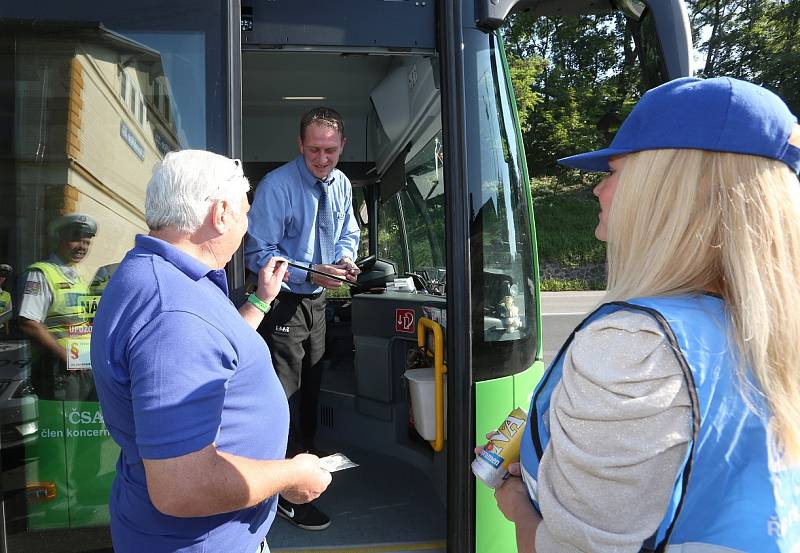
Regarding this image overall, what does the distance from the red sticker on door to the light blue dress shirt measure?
454mm

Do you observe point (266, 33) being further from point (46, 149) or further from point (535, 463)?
point (535, 463)

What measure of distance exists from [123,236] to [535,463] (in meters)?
1.73

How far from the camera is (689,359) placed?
0.92 m

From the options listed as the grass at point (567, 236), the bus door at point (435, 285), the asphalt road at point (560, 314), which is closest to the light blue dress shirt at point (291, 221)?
the bus door at point (435, 285)

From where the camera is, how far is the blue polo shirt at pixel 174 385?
4.25 ft

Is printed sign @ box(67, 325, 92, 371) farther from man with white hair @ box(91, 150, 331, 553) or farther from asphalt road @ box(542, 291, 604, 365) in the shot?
asphalt road @ box(542, 291, 604, 365)

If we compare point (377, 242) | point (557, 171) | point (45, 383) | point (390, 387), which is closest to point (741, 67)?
point (557, 171)

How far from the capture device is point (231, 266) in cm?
228

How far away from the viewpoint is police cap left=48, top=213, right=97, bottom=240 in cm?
218

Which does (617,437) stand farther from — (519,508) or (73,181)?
(73,181)

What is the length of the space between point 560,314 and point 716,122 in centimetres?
1327

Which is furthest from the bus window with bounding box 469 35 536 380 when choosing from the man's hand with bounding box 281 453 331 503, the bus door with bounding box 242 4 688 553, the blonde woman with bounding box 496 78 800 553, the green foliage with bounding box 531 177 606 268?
the green foliage with bounding box 531 177 606 268

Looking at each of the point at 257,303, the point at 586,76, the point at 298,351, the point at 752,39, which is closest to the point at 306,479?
the point at 257,303

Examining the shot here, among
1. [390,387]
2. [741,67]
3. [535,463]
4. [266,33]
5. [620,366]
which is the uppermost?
[741,67]
